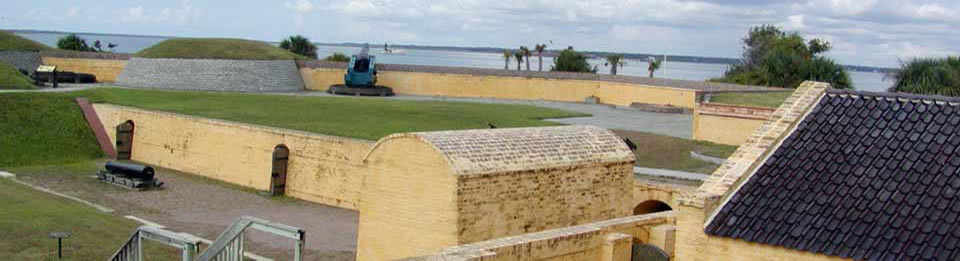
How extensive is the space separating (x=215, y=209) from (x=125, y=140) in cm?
981

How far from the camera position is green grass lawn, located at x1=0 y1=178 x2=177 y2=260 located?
47.4 feet

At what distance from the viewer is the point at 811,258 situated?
9.20 meters

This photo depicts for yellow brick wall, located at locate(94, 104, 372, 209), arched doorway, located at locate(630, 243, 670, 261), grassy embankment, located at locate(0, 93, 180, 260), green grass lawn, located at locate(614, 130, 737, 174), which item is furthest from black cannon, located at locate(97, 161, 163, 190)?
arched doorway, located at locate(630, 243, 670, 261)

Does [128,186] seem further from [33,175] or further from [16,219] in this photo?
[16,219]

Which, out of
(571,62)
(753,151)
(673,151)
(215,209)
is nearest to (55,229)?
(215,209)

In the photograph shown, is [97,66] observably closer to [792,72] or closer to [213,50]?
[213,50]

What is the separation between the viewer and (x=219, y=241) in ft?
42.4

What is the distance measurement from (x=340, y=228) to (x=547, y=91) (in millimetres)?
24117

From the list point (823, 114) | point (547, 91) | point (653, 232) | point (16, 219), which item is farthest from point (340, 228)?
point (547, 91)

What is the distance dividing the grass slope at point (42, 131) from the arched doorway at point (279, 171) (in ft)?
26.1

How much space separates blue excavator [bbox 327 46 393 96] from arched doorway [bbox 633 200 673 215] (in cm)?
2623

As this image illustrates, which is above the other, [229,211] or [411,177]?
[411,177]

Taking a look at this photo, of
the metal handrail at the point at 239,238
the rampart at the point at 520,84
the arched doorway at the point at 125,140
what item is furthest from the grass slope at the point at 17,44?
the metal handrail at the point at 239,238

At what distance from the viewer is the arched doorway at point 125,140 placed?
3052 centimetres
